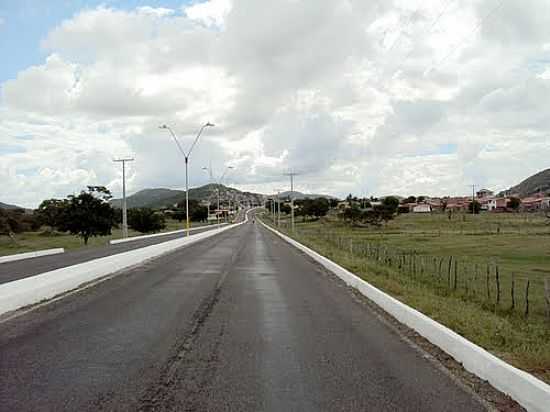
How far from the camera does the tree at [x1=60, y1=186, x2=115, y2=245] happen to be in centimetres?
7050

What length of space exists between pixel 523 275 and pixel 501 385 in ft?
80.1

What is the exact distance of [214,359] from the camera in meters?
8.40

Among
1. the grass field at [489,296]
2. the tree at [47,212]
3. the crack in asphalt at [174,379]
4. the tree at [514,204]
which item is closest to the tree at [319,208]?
the tree at [514,204]

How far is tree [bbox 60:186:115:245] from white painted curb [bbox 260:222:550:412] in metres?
62.1

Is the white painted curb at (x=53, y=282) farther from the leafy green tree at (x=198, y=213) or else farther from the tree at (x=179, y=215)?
the leafy green tree at (x=198, y=213)

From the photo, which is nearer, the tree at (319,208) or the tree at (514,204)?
the tree at (319,208)

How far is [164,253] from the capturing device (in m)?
36.2

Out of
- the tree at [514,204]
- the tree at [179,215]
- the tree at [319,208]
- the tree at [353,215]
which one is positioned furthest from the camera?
the tree at [179,215]

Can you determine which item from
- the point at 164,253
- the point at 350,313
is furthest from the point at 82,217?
the point at 350,313

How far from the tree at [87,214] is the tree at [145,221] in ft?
101

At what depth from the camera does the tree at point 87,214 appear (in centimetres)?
7050

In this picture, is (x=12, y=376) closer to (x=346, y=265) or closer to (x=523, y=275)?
(x=346, y=265)

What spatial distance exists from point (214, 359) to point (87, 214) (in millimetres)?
65318

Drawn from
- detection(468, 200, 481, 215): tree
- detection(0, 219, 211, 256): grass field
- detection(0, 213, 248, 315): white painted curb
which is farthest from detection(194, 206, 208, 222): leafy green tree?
detection(0, 213, 248, 315): white painted curb
